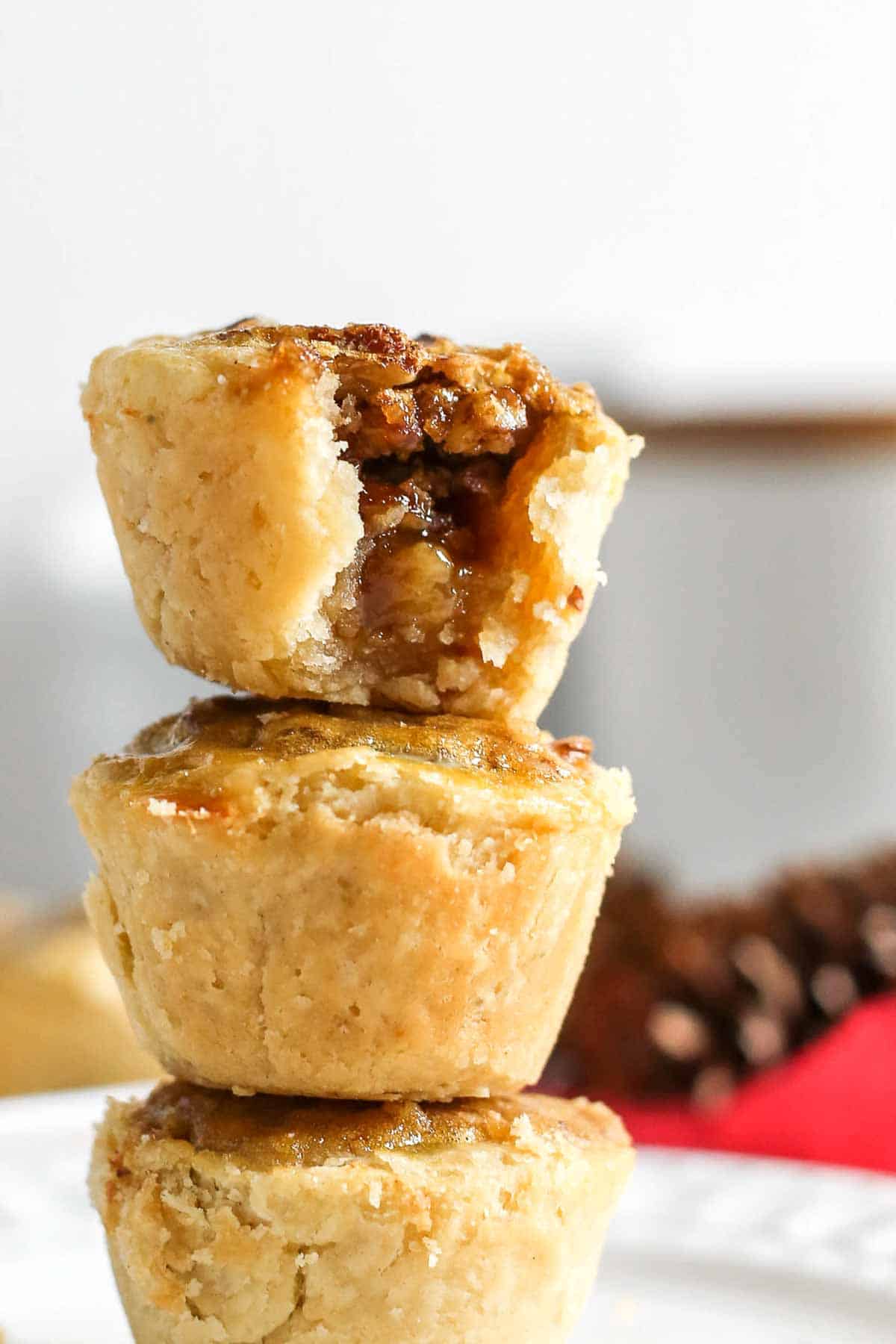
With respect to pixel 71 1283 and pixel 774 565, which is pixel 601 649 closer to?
pixel 774 565

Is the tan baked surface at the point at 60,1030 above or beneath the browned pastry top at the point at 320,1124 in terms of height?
beneath

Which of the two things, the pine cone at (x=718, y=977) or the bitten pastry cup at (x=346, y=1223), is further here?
the pine cone at (x=718, y=977)

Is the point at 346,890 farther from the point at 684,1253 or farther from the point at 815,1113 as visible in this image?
the point at 815,1113

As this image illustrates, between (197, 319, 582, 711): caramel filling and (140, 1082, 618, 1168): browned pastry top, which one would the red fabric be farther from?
(197, 319, 582, 711): caramel filling

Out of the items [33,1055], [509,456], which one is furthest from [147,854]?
[33,1055]

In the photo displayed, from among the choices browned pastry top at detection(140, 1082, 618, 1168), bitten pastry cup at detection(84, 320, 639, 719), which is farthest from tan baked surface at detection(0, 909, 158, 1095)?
bitten pastry cup at detection(84, 320, 639, 719)

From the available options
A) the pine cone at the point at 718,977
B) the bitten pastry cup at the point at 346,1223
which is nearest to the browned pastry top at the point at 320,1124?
the bitten pastry cup at the point at 346,1223

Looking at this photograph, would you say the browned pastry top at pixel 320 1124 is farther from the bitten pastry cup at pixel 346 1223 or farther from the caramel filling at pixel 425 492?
the caramel filling at pixel 425 492

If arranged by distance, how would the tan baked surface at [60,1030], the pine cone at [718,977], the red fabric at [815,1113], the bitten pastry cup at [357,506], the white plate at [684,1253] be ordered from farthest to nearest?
1. the pine cone at [718,977]
2. the tan baked surface at [60,1030]
3. the red fabric at [815,1113]
4. the white plate at [684,1253]
5. the bitten pastry cup at [357,506]
